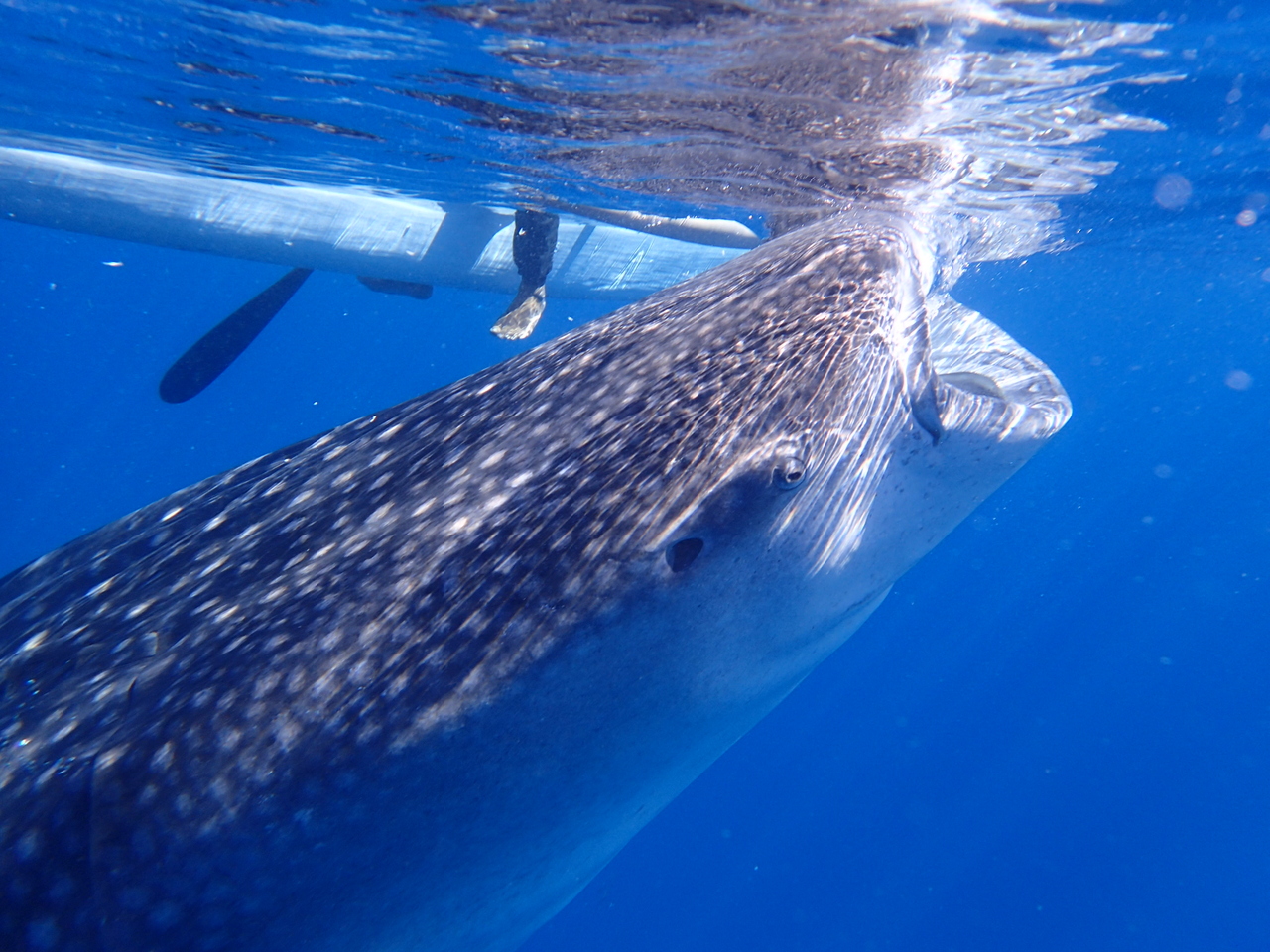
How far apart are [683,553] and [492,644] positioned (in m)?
0.53

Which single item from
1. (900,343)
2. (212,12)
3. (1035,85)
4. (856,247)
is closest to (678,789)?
(900,343)

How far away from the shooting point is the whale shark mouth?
2273 millimetres

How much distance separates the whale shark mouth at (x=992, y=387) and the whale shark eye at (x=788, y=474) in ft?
1.93

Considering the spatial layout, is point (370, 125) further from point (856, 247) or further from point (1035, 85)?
point (856, 247)

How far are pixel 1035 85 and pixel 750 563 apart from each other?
699 cm

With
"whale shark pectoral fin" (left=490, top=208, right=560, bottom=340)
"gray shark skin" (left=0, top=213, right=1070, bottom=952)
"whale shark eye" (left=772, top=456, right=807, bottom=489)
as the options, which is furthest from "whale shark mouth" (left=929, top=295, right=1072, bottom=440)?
"whale shark pectoral fin" (left=490, top=208, right=560, bottom=340)

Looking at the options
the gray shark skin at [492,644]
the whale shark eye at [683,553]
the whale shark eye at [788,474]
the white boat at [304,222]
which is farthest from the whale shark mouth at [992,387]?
the white boat at [304,222]

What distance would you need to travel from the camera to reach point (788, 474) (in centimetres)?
191

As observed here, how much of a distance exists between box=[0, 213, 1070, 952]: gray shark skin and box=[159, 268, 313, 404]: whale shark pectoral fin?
7761mm

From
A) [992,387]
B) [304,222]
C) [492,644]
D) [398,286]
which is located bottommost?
[398,286]

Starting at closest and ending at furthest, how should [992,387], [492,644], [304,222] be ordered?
[492,644]
[992,387]
[304,222]

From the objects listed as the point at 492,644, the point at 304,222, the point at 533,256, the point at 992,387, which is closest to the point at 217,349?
the point at 304,222

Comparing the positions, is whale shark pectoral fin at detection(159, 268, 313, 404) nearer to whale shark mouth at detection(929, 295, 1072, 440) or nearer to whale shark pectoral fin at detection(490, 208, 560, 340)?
whale shark pectoral fin at detection(490, 208, 560, 340)

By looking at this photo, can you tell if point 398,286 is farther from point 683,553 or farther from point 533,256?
point 683,553
